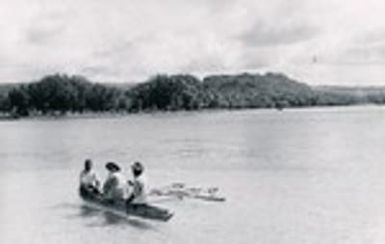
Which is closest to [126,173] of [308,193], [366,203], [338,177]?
[338,177]

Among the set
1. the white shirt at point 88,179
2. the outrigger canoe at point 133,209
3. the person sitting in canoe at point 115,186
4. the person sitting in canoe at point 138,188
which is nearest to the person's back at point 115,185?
the person sitting in canoe at point 115,186

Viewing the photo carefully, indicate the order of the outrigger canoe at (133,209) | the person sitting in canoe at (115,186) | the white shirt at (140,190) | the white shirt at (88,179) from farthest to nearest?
the white shirt at (88,179) → the person sitting in canoe at (115,186) → the white shirt at (140,190) → the outrigger canoe at (133,209)

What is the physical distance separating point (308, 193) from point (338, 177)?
35.6ft

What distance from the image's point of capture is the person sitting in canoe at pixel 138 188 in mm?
40781

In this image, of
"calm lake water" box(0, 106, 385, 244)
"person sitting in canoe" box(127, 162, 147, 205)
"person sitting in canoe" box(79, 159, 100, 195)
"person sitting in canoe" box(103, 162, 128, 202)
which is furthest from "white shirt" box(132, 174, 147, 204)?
"person sitting in canoe" box(79, 159, 100, 195)

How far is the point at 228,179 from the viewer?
64.4 meters

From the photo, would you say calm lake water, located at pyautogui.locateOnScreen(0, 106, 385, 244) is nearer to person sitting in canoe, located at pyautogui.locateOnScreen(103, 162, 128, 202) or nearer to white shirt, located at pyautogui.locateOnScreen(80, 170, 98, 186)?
person sitting in canoe, located at pyautogui.locateOnScreen(103, 162, 128, 202)

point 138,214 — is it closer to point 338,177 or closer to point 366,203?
point 366,203

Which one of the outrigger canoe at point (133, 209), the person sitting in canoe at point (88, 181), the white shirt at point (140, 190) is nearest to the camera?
the outrigger canoe at point (133, 209)

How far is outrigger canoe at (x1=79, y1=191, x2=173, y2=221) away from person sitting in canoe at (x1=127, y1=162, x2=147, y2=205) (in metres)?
0.22

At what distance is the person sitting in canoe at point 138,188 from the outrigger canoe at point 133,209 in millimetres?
224

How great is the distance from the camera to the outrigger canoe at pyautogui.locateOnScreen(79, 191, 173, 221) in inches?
1594

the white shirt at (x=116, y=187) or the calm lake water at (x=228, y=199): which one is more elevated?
the white shirt at (x=116, y=187)

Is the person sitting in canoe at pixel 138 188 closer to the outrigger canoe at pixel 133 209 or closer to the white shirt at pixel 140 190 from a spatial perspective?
the white shirt at pixel 140 190
